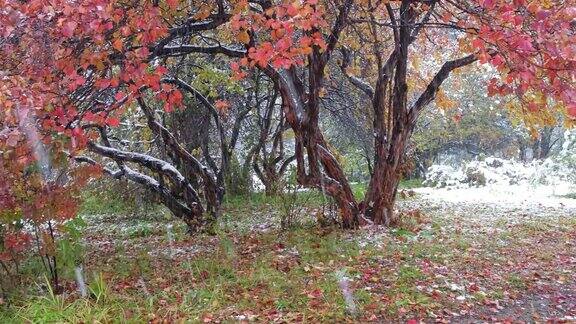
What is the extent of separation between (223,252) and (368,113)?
19.8 feet

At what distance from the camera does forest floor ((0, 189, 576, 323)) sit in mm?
4484

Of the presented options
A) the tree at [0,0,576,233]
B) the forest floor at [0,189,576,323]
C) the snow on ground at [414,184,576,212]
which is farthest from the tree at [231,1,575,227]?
the snow on ground at [414,184,576,212]

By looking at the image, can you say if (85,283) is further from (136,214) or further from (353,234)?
(136,214)

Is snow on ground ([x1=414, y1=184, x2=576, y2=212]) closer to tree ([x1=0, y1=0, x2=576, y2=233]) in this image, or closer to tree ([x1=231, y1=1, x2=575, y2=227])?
tree ([x1=231, y1=1, x2=575, y2=227])

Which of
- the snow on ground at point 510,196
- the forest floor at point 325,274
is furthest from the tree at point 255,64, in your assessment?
the snow on ground at point 510,196

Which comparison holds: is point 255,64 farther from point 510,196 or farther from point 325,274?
point 510,196

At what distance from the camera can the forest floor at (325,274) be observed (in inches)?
177

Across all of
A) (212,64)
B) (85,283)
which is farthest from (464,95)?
(85,283)

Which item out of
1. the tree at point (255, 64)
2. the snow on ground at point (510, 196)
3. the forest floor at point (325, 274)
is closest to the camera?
the tree at point (255, 64)

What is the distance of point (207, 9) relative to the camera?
606 cm

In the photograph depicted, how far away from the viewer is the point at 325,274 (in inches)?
216

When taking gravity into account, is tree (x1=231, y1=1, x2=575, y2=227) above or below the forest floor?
above

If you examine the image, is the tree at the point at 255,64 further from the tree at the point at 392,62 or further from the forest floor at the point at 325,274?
the forest floor at the point at 325,274

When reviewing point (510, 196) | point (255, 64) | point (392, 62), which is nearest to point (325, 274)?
point (255, 64)
